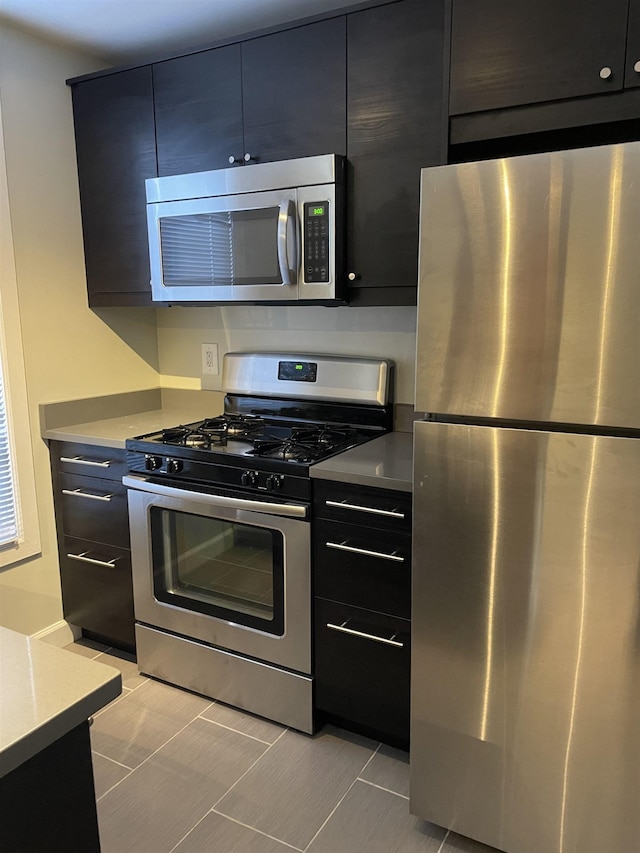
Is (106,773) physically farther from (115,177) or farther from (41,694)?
(115,177)

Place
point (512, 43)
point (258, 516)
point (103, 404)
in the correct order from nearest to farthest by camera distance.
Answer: point (512, 43), point (258, 516), point (103, 404)

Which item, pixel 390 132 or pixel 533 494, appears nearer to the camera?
pixel 533 494

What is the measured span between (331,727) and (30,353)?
1.80 meters

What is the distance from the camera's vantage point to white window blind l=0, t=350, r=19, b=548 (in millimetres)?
2410

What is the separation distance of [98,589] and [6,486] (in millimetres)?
546

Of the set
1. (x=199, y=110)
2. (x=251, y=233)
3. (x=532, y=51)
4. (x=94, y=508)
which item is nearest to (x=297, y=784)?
(x=94, y=508)

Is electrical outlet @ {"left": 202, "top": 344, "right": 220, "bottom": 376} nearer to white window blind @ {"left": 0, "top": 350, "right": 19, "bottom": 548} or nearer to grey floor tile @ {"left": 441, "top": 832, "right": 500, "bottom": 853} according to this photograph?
white window blind @ {"left": 0, "top": 350, "right": 19, "bottom": 548}

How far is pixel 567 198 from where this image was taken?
1.28 metres

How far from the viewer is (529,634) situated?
146cm

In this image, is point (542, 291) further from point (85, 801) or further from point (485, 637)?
point (85, 801)

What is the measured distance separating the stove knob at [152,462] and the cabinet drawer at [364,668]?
744mm

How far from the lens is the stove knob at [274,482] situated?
2004mm

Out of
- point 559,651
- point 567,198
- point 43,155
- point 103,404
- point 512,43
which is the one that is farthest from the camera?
point 103,404

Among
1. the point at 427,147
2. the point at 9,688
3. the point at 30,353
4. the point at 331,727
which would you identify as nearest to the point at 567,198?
the point at 427,147
